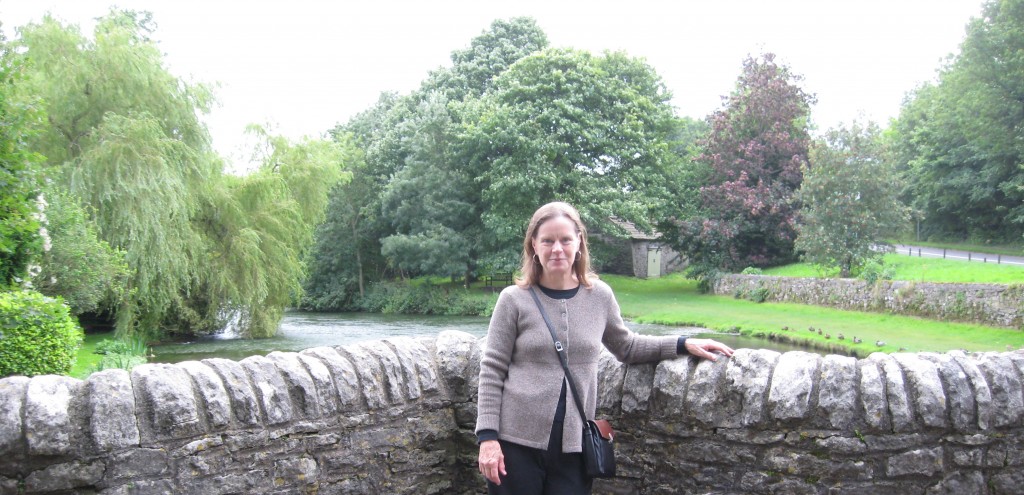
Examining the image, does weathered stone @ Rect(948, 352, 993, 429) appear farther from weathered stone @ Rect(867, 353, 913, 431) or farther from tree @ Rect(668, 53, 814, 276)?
tree @ Rect(668, 53, 814, 276)

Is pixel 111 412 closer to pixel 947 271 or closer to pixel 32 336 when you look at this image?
pixel 32 336

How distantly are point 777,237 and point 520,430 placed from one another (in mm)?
30347

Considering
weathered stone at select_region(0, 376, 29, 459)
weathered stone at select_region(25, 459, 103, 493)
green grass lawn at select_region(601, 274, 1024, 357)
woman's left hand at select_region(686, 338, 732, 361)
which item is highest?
woman's left hand at select_region(686, 338, 732, 361)

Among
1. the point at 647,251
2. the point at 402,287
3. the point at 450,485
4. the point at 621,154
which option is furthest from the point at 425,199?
the point at 450,485

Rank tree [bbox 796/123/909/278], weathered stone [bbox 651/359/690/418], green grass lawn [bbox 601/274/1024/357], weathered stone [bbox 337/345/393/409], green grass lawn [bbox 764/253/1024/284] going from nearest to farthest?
weathered stone [bbox 651/359/690/418] → weathered stone [bbox 337/345/393/409] → green grass lawn [bbox 601/274/1024/357] → green grass lawn [bbox 764/253/1024/284] → tree [bbox 796/123/909/278]

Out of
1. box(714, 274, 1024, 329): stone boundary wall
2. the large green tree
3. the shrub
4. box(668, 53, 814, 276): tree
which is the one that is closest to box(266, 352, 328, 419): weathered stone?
the shrub

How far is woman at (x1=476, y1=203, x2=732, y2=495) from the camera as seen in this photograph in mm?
2916

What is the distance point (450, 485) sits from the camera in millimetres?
4262

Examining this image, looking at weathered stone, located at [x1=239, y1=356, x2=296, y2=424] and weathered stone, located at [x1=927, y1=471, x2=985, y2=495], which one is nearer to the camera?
weathered stone, located at [x1=927, y1=471, x2=985, y2=495]

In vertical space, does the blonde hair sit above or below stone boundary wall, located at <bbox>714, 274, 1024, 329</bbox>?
above

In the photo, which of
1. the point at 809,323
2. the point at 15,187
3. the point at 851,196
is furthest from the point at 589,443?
the point at 851,196

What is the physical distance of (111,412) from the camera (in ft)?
10.4

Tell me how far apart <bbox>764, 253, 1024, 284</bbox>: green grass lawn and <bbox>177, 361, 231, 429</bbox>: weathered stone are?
2029 centimetres

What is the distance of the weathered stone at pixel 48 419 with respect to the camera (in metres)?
3.04
